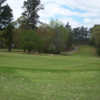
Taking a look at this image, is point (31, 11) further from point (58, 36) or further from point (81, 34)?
point (81, 34)

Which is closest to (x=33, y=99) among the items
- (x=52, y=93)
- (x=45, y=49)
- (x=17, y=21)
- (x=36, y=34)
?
(x=52, y=93)

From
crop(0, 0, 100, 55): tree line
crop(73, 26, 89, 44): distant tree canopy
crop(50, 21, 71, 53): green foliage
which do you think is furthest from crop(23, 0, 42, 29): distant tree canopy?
crop(73, 26, 89, 44): distant tree canopy

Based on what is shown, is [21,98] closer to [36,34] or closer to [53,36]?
[36,34]

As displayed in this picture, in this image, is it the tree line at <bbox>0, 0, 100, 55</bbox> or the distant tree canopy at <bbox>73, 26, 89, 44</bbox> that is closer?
the tree line at <bbox>0, 0, 100, 55</bbox>

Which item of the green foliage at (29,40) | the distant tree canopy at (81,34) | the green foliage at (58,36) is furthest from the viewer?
the distant tree canopy at (81,34)

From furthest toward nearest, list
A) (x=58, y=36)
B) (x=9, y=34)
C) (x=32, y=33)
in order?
1. (x=58, y=36)
2. (x=9, y=34)
3. (x=32, y=33)

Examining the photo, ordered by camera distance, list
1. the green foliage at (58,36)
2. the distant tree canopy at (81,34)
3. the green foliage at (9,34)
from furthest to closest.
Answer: the distant tree canopy at (81,34), the green foliage at (58,36), the green foliage at (9,34)

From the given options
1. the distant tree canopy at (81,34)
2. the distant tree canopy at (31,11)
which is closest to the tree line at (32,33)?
the distant tree canopy at (31,11)

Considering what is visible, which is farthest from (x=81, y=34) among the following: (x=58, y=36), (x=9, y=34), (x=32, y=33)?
(x=32, y=33)

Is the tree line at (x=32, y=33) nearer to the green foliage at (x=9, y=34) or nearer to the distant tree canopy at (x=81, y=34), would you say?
the green foliage at (x=9, y=34)

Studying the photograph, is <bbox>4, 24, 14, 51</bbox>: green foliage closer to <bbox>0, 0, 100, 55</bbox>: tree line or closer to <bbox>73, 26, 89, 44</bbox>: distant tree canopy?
<bbox>0, 0, 100, 55</bbox>: tree line

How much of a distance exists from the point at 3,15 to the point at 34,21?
1677 centimetres

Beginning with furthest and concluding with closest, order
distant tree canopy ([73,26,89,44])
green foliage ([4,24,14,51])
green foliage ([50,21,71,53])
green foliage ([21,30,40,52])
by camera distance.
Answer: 1. distant tree canopy ([73,26,89,44])
2. green foliage ([50,21,71,53])
3. green foliage ([4,24,14,51])
4. green foliage ([21,30,40,52])

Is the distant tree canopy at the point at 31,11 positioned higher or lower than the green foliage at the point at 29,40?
higher
